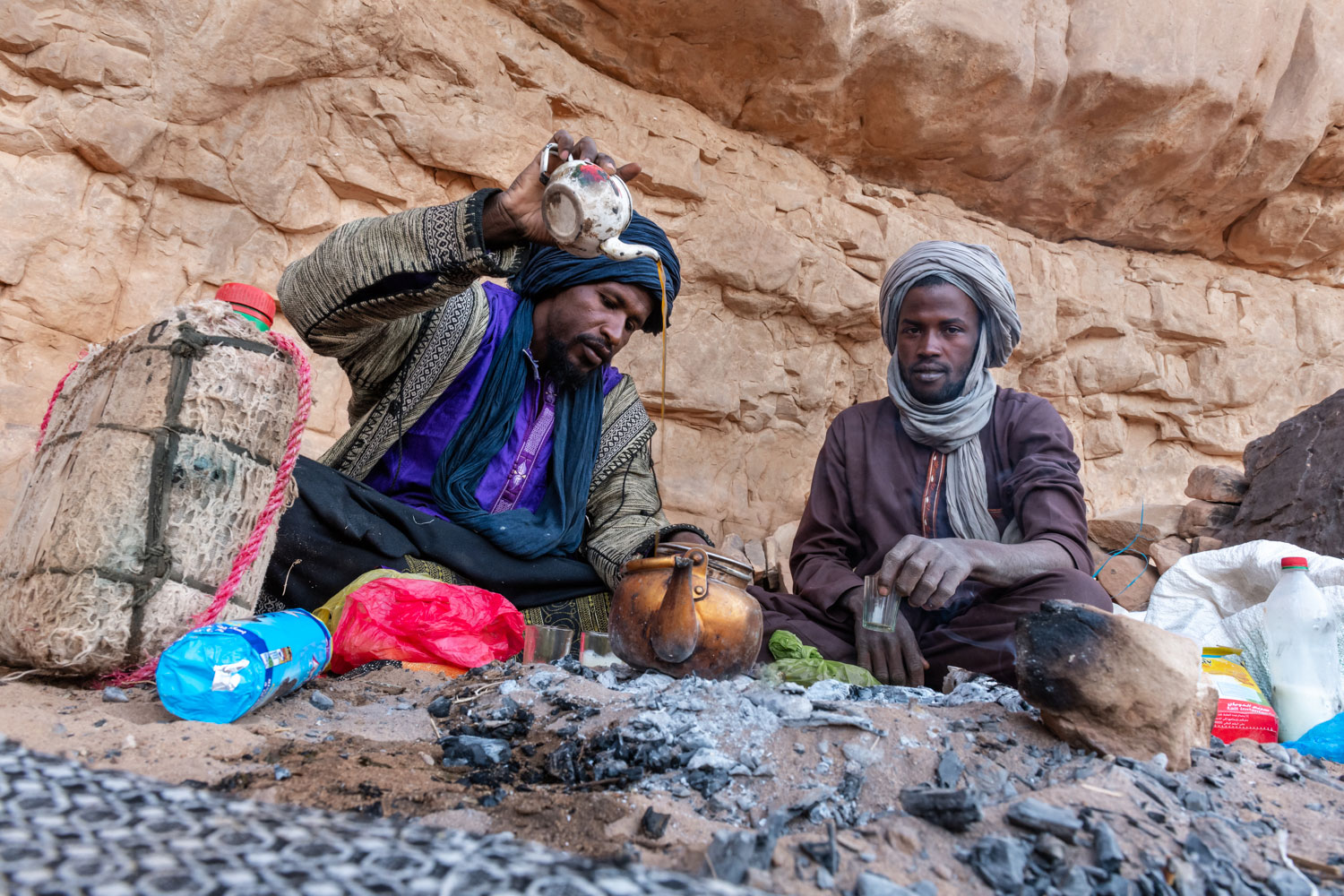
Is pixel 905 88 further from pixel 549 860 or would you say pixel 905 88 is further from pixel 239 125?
pixel 549 860

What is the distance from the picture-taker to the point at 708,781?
1.34 metres

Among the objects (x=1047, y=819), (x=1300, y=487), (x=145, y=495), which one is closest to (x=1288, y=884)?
(x=1047, y=819)

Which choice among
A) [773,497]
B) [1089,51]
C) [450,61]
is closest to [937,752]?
[773,497]

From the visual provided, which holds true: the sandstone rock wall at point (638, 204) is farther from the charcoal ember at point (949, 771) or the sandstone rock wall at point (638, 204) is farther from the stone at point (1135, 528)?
the charcoal ember at point (949, 771)

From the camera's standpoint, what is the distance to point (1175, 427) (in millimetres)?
6805

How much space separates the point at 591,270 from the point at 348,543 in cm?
126

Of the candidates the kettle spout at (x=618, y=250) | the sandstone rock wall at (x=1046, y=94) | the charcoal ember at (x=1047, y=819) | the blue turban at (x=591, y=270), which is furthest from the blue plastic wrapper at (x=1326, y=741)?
the sandstone rock wall at (x=1046, y=94)

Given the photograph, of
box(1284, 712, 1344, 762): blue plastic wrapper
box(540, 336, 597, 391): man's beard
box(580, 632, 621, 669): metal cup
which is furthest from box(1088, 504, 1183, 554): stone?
box(580, 632, 621, 669): metal cup

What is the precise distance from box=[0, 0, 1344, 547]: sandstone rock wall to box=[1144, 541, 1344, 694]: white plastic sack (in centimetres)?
286

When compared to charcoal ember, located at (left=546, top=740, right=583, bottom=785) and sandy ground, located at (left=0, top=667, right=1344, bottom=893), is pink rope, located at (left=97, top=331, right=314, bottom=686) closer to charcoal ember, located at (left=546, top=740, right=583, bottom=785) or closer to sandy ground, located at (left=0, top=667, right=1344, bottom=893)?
sandy ground, located at (left=0, top=667, right=1344, bottom=893)

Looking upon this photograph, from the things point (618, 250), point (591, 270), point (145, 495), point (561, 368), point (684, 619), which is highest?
point (591, 270)

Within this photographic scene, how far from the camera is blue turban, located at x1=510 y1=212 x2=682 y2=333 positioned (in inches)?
121

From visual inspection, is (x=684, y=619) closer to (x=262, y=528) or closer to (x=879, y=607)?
(x=879, y=607)

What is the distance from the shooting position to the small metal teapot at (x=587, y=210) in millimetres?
2164
